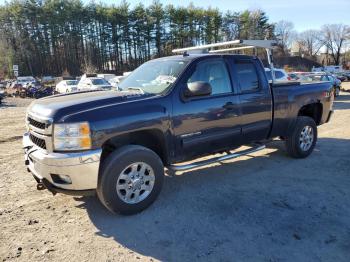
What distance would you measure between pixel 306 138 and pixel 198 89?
126 inches

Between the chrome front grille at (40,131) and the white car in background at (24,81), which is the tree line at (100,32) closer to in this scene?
the white car in background at (24,81)

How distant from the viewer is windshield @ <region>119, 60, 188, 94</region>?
15.8 ft

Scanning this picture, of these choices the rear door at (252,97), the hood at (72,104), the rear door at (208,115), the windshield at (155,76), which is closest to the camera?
the hood at (72,104)

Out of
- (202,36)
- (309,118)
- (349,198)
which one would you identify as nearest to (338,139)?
(309,118)

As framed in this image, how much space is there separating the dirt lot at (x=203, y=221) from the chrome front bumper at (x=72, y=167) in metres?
0.54

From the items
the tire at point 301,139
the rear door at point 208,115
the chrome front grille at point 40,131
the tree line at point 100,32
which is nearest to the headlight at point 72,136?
the chrome front grille at point 40,131

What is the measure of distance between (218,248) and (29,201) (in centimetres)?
283

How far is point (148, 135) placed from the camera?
15.1ft

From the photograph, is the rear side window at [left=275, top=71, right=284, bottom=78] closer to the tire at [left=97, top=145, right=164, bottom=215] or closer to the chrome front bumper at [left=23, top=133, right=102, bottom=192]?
the tire at [left=97, top=145, right=164, bottom=215]

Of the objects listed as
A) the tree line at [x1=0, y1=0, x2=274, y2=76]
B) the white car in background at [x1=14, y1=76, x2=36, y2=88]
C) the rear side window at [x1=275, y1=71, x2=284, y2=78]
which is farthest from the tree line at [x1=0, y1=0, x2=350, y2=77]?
the rear side window at [x1=275, y1=71, x2=284, y2=78]

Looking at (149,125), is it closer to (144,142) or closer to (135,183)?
(144,142)

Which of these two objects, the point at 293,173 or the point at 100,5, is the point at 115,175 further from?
the point at 100,5

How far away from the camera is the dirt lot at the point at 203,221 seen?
356 centimetres

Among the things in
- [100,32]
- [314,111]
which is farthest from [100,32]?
[314,111]
